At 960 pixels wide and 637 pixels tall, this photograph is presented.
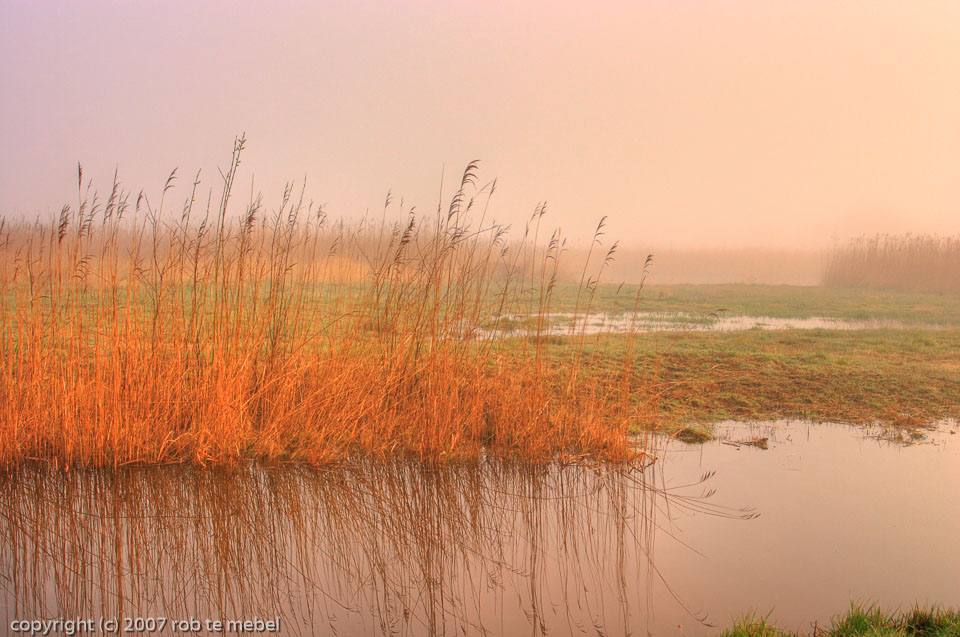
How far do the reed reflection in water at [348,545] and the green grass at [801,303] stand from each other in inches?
355

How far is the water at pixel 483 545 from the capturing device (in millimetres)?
2844

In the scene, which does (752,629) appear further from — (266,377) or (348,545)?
A: (266,377)

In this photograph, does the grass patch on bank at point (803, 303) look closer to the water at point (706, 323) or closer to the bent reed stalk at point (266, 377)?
the water at point (706, 323)

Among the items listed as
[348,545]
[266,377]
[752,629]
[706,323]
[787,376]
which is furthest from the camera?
[706,323]

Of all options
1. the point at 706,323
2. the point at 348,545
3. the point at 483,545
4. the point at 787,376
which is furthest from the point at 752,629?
the point at 706,323

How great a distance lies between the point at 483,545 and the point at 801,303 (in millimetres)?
16359

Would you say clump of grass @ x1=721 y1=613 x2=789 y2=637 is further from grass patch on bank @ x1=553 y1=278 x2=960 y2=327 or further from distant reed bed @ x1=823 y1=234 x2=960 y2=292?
distant reed bed @ x1=823 y1=234 x2=960 y2=292

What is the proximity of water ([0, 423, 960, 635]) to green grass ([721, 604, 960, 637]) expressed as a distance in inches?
4.1

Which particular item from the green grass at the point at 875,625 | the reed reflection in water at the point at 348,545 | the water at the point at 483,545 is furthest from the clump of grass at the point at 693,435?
the green grass at the point at 875,625

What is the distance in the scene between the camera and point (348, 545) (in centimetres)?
342

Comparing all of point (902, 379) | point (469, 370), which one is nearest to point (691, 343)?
point (902, 379)

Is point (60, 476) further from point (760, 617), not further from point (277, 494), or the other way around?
point (760, 617)

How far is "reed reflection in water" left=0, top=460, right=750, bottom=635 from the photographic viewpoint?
282 cm

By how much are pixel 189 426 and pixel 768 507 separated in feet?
12.9
